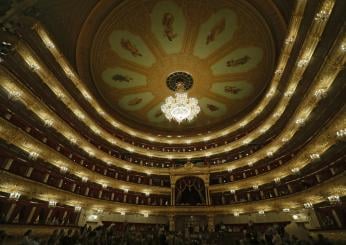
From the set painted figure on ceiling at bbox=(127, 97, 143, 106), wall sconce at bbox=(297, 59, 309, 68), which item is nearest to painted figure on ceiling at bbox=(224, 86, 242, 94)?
wall sconce at bbox=(297, 59, 309, 68)

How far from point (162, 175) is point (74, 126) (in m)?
14.2

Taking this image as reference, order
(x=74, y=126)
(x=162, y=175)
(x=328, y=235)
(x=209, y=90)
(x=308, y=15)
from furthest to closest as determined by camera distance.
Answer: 1. (x=162, y=175)
2. (x=209, y=90)
3. (x=74, y=126)
4. (x=328, y=235)
5. (x=308, y=15)

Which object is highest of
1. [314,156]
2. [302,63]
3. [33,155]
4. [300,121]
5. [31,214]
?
[302,63]

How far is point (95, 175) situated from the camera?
20453mm

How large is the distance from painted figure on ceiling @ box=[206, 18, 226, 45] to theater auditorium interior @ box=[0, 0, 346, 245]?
0.31 ft

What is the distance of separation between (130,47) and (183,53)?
5.27m

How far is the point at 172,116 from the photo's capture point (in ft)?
52.0

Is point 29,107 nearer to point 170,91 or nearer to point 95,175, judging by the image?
point 95,175

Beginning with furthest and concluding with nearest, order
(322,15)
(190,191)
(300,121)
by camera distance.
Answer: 1. (190,191)
2. (300,121)
3. (322,15)

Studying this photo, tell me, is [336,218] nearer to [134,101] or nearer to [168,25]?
[168,25]

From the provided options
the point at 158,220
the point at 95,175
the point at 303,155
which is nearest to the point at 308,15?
the point at 303,155

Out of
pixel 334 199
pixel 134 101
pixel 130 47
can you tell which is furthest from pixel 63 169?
pixel 334 199

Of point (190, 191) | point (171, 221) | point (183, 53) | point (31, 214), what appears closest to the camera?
point (31, 214)

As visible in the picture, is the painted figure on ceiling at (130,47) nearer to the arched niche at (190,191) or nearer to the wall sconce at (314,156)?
the wall sconce at (314,156)
